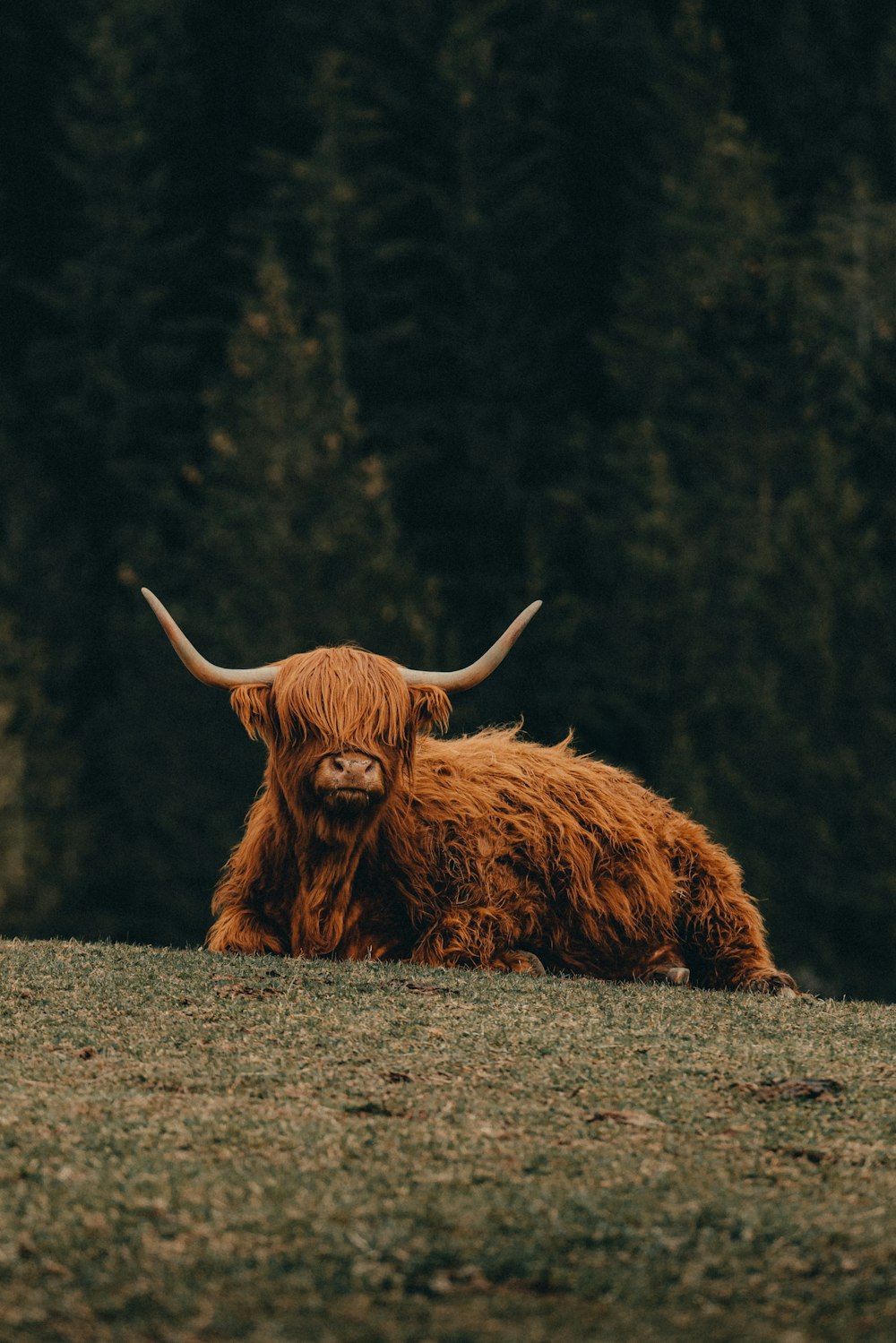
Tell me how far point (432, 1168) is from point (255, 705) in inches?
136

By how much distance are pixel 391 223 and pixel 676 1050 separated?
32.7 metres

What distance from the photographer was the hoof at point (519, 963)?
7.03 metres

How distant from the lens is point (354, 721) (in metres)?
6.90

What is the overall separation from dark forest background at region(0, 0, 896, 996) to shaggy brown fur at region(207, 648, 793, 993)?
1620 cm

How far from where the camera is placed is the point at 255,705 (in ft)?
23.5

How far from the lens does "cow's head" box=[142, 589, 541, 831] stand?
6.80 metres

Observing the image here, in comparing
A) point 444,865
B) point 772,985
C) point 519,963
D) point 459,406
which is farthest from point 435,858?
point 459,406

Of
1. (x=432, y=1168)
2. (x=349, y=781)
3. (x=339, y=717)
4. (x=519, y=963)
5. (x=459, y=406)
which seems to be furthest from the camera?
(x=459, y=406)

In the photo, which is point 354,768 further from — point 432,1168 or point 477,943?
point 432,1168

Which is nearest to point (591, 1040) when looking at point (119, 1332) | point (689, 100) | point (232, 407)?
point (119, 1332)

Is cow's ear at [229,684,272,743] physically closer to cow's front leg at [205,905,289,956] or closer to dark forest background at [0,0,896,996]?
Answer: cow's front leg at [205,905,289,956]

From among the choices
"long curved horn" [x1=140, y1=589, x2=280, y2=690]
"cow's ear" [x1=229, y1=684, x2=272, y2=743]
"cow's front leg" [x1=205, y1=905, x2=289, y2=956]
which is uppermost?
"long curved horn" [x1=140, y1=589, x2=280, y2=690]

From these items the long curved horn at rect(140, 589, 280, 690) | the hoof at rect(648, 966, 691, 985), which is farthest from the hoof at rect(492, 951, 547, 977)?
the long curved horn at rect(140, 589, 280, 690)

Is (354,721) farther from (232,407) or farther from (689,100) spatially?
(689,100)
